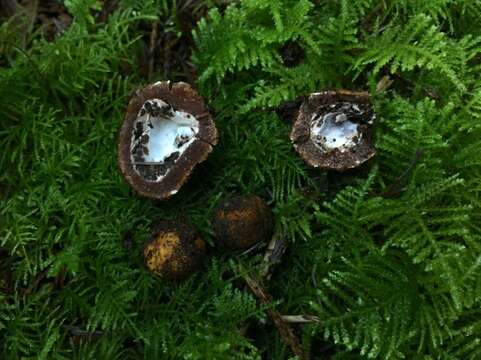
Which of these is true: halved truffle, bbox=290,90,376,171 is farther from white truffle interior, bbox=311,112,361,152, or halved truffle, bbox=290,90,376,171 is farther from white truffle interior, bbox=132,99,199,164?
white truffle interior, bbox=132,99,199,164

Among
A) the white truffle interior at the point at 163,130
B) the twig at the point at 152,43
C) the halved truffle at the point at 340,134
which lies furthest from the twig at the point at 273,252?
the twig at the point at 152,43

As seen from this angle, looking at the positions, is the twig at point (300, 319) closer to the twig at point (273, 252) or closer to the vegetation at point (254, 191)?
the vegetation at point (254, 191)

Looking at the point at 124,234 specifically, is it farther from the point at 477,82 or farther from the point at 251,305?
the point at 477,82

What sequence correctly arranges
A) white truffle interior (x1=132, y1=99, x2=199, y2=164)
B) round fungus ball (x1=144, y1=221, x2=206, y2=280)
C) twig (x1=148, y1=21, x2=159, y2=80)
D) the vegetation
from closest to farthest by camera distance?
the vegetation < round fungus ball (x1=144, y1=221, x2=206, y2=280) < white truffle interior (x1=132, y1=99, x2=199, y2=164) < twig (x1=148, y1=21, x2=159, y2=80)

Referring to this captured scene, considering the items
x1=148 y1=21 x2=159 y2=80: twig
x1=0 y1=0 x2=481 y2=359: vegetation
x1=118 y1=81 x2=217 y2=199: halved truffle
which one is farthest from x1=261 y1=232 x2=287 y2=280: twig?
x1=148 y1=21 x2=159 y2=80: twig

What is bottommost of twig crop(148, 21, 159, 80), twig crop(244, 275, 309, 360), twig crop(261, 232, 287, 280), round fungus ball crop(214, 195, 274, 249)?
twig crop(244, 275, 309, 360)

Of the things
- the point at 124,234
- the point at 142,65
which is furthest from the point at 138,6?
the point at 124,234
